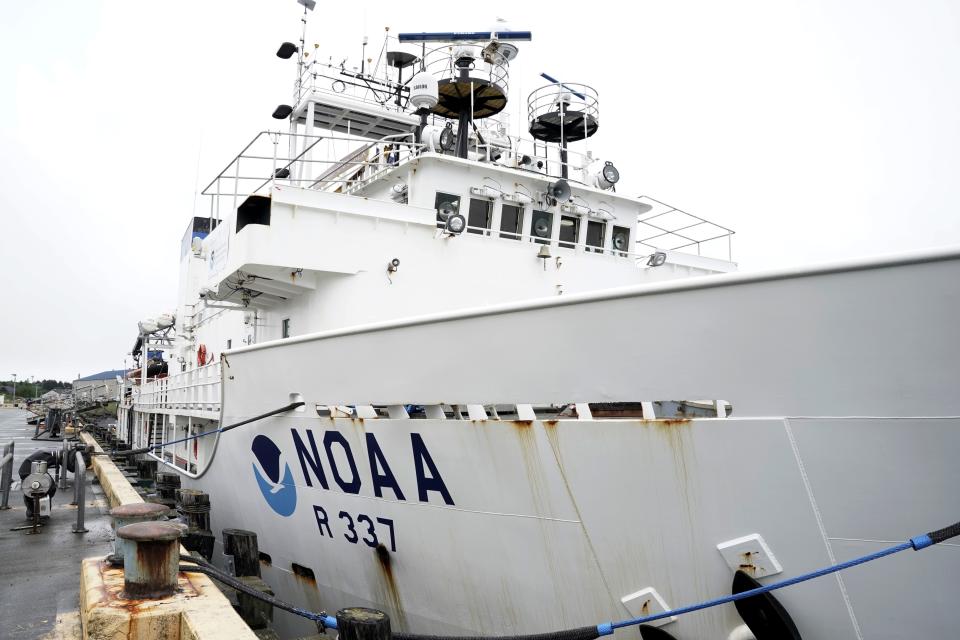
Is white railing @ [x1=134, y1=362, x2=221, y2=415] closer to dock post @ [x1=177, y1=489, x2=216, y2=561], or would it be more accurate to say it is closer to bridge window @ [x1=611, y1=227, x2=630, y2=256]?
dock post @ [x1=177, y1=489, x2=216, y2=561]

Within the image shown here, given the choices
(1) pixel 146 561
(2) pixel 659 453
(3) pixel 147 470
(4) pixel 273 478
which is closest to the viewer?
(2) pixel 659 453

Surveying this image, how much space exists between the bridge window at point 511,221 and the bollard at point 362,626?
6.90 m

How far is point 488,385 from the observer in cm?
418

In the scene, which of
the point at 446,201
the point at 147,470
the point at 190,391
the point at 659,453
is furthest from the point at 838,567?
the point at 147,470

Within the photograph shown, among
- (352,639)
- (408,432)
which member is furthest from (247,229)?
(352,639)

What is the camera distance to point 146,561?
4023 millimetres

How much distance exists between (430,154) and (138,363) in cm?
2775

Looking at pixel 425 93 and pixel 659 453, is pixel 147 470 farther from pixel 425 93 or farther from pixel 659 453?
pixel 659 453

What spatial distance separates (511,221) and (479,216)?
22.6 inches

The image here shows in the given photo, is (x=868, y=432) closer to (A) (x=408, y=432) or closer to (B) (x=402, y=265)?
(A) (x=408, y=432)

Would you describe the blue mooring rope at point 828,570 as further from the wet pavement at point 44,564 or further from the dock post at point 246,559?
the wet pavement at point 44,564

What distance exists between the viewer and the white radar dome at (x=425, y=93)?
10422 mm

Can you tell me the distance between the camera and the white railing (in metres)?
9.04

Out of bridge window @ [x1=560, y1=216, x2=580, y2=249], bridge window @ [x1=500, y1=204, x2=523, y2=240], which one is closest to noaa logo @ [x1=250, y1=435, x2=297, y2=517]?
bridge window @ [x1=500, y1=204, x2=523, y2=240]
